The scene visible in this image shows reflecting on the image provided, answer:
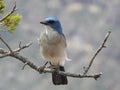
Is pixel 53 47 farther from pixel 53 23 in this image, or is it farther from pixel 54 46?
pixel 53 23

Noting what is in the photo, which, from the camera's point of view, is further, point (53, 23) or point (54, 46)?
point (54, 46)

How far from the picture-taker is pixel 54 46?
13.1 metres

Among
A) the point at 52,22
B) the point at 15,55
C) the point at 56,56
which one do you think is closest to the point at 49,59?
the point at 56,56

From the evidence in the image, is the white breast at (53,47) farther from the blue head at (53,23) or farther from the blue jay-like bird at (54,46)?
the blue head at (53,23)

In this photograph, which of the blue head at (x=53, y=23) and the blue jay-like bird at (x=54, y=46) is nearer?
the blue head at (x=53, y=23)

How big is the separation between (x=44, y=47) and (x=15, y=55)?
7.40ft

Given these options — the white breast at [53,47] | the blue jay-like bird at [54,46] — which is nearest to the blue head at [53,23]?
the blue jay-like bird at [54,46]

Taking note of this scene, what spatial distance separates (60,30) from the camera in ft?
43.1

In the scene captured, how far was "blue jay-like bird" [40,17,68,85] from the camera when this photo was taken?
12.7m

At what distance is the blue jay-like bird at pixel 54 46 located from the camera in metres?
12.7

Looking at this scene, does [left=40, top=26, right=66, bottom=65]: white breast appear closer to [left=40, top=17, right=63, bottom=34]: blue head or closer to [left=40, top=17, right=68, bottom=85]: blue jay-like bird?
Result: [left=40, top=17, right=68, bottom=85]: blue jay-like bird

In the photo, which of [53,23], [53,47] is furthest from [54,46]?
[53,23]

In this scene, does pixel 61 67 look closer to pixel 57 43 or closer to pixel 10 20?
pixel 57 43

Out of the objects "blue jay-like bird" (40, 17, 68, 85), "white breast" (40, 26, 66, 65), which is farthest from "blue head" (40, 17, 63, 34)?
"white breast" (40, 26, 66, 65)
